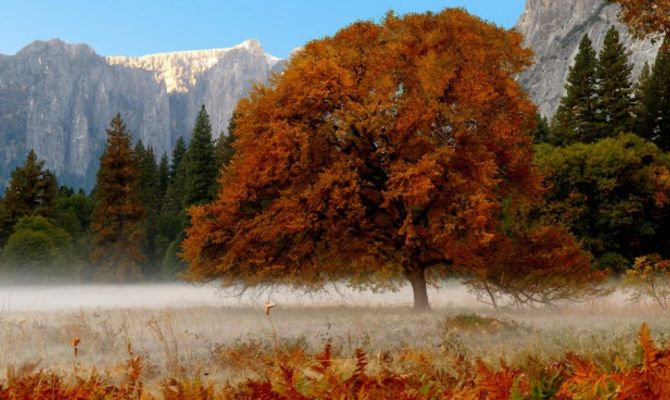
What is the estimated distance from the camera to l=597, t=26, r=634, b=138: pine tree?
49750mm

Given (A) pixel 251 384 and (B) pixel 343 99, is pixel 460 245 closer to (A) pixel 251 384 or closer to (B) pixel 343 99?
(B) pixel 343 99

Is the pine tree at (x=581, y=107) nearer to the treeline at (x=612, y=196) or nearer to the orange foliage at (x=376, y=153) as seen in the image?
the treeline at (x=612, y=196)

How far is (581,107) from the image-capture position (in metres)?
51.3

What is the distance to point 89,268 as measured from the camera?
184 ft

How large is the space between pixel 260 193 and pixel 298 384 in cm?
1822

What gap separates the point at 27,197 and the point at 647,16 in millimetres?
52241

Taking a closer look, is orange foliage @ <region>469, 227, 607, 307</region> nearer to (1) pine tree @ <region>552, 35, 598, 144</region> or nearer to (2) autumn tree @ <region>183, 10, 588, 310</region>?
(2) autumn tree @ <region>183, 10, 588, 310</region>

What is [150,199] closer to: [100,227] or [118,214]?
[100,227]

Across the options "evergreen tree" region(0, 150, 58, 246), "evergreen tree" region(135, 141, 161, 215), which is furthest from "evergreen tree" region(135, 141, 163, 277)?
"evergreen tree" region(0, 150, 58, 246)

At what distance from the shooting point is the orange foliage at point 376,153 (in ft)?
60.8

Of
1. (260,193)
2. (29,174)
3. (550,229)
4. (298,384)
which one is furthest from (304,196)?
(29,174)

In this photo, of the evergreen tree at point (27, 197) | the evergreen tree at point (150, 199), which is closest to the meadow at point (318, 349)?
the evergreen tree at point (27, 197)

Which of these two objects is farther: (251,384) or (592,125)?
(592,125)

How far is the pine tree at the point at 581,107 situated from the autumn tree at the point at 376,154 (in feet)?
103
